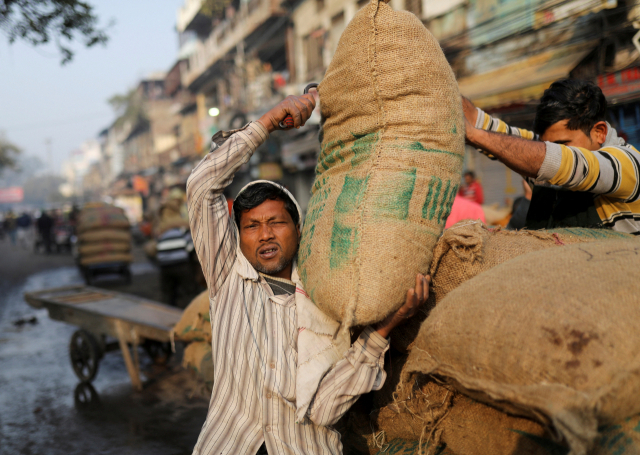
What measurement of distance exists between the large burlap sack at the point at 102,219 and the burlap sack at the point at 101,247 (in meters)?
0.37

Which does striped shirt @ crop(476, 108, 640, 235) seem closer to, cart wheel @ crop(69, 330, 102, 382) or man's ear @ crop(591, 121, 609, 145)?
man's ear @ crop(591, 121, 609, 145)

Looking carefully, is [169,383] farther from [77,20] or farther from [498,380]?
[77,20]

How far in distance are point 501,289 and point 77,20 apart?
29.1 ft

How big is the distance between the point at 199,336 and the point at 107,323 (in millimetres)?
1489

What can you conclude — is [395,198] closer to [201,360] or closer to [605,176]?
[605,176]

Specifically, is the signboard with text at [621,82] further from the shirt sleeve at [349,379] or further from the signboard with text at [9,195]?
the signboard with text at [9,195]

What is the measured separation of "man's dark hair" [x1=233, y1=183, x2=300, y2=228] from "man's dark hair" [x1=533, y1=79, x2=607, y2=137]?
1159 millimetres

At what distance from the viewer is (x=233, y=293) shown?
1917mm

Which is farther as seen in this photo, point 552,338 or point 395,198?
point 395,198

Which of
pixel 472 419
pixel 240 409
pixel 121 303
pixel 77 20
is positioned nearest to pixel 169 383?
pixel 121 303

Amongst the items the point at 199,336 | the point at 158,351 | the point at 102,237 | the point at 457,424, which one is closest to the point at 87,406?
the point at 158,351

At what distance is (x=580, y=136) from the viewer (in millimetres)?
2033

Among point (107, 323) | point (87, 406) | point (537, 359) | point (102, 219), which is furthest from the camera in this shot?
point (102, 219)

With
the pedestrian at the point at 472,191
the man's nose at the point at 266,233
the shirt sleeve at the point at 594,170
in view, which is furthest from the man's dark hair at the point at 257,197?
the pedestrian at the point at 472,191
